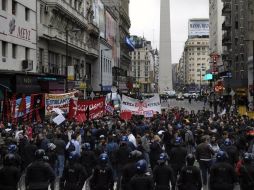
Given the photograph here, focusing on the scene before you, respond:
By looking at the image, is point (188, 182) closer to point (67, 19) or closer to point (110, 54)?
point (67, 19)

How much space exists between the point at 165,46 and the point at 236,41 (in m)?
51.9

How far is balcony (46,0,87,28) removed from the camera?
159 feet

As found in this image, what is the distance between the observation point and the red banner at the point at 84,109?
26.1 meters

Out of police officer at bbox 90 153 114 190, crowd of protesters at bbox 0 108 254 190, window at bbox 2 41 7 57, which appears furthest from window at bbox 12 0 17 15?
police officer at bbox 90 153 114 190

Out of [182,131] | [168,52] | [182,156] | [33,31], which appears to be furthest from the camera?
[168,52]

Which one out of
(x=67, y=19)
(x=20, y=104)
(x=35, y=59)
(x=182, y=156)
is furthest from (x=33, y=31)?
(x=182, y=156)

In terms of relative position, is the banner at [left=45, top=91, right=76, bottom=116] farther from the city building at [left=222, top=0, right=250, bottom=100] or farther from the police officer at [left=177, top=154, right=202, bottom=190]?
the city building at [left=222, top=0, right=250, bottom=100]

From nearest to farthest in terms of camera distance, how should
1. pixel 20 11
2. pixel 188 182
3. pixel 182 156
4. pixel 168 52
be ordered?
1. pixel 188 182
2. pixel 182 156
3. pixel 20 11
4. pixel 168 52

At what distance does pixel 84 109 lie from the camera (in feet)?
87.2

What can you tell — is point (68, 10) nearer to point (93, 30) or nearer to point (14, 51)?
point (93, 30)

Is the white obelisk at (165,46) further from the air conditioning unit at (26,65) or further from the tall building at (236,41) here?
the air conditioning unit at (26,65)

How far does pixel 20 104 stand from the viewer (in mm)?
22469

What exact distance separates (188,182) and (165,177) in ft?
1.48

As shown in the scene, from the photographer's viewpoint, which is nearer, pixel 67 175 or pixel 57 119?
pixel 67 175
